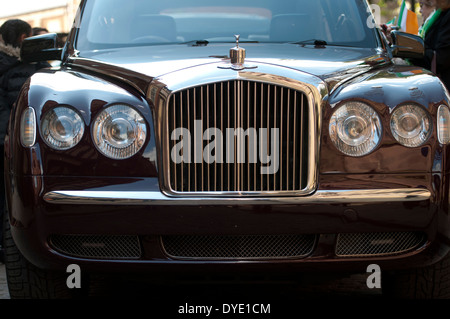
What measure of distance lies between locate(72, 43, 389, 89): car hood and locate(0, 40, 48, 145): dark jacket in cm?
224

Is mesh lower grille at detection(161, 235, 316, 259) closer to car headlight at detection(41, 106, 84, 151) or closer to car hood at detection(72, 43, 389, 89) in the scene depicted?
car headlight at detection(41, 106, 84, 151)

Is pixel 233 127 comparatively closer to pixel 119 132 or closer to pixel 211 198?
pixel 211 198

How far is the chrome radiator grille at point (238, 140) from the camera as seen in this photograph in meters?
3.69

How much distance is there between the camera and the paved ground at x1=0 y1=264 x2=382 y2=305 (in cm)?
479

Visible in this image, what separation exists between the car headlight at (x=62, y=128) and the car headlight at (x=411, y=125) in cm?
140

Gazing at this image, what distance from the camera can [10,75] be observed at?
6.83 m

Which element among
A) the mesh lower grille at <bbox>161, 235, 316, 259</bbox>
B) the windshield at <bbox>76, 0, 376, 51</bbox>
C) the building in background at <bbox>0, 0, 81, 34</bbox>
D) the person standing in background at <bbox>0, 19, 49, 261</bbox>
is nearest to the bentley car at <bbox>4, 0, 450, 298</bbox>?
the mesh lower grille at <bbox>161, 235, 316, 259</bbox>

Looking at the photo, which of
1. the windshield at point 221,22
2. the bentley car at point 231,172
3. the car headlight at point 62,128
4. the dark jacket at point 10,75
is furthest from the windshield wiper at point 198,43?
the dark jacket at point 10,75

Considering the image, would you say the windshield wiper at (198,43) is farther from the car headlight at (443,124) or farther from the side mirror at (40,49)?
the car headlight at (443,124)

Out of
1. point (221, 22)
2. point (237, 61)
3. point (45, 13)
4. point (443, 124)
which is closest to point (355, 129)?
point (443, 124)

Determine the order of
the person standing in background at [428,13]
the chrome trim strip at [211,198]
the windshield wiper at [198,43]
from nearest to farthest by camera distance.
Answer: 1. the chrome trim strip at [211,198]
2. the windshield wiper at [198,43]
3. the person standing in background at [428,13]

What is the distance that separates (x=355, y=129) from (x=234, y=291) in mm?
1586

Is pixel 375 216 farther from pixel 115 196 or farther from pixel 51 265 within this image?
pixel 51 265
